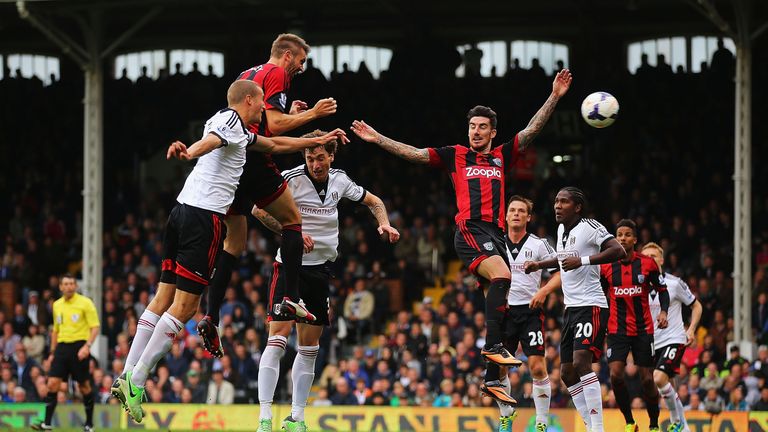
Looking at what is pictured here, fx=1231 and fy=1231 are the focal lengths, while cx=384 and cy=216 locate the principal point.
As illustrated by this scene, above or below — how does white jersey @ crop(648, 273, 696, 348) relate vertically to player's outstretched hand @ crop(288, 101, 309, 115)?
below

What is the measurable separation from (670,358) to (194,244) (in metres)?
7.48

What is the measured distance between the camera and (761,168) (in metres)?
26.2

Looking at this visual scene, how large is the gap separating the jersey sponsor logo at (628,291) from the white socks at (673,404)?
1.44 m

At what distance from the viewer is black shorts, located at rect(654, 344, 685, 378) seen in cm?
1538

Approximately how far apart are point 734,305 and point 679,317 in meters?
6.61

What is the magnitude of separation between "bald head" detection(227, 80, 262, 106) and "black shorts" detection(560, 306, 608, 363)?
4.79 meters

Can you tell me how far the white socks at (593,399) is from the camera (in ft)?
43.0

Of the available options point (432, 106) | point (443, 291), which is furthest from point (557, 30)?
Result: point (443, 291)

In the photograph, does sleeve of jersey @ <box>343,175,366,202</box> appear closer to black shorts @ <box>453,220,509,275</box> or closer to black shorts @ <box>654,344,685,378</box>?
black shorts @ <box>453,220,509,275</box>

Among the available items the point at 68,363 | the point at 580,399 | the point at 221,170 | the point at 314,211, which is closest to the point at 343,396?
the point at 68,363

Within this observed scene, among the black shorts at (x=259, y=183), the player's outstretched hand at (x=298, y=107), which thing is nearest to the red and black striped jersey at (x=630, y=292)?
the player's outstretched hand at (x=298, y=107)

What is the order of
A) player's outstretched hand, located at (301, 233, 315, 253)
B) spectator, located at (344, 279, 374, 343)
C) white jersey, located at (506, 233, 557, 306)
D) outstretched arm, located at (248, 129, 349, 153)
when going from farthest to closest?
spectator, located at (344, 279, 374, 343), white jersey, located at (506, 233, 557, 306), player's outstretched hand, located at (301, 233, 315, 253), outstretched arm, located at (248, 129, 349, 153)

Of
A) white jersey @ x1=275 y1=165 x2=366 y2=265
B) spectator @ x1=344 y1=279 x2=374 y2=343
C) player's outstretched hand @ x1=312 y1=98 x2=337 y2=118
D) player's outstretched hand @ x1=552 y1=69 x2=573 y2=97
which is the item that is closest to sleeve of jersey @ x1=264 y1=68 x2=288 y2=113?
player's outstretched hand @ x1=312 y1=98 x2=337 y2=118

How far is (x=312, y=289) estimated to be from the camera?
1210 cm
